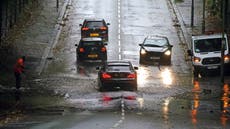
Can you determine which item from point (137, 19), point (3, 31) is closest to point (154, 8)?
point (137, 19)

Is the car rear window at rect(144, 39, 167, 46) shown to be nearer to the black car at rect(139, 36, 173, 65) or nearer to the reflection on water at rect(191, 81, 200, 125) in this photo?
the black car at rect(139, 36, 173, 65)

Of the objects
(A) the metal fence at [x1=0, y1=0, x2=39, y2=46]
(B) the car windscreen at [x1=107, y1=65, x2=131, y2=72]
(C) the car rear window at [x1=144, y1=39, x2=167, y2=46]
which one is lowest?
(B) the car windscreen at [x1=107, y1=65, x2=131, y2=72]

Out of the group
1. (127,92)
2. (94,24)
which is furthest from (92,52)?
(127,92)

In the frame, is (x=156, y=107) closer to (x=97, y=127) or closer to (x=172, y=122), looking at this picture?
(x=172, y=122)

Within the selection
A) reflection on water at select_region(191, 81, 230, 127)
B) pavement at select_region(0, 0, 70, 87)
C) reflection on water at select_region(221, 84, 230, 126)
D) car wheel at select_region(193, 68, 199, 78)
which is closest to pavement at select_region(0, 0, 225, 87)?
pavement at select_region(0, 0, 70, 87)

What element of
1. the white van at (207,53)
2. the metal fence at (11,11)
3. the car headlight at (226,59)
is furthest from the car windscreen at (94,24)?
the car headlight at (226,59)

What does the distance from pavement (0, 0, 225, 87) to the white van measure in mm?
9297

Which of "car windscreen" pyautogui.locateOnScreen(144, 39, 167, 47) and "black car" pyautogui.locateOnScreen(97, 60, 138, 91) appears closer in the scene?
"black car" pyautogui.locateOnScreen(97, 60, 138, 91)

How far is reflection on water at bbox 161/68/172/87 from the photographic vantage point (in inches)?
1507

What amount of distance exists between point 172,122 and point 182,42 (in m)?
30.1

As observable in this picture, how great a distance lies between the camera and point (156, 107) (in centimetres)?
2772

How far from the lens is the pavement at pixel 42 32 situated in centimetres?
4358

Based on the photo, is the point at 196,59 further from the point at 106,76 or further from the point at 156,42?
the point at 106,76

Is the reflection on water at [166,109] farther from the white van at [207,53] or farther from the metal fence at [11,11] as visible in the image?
the metal fence at [11,11]
